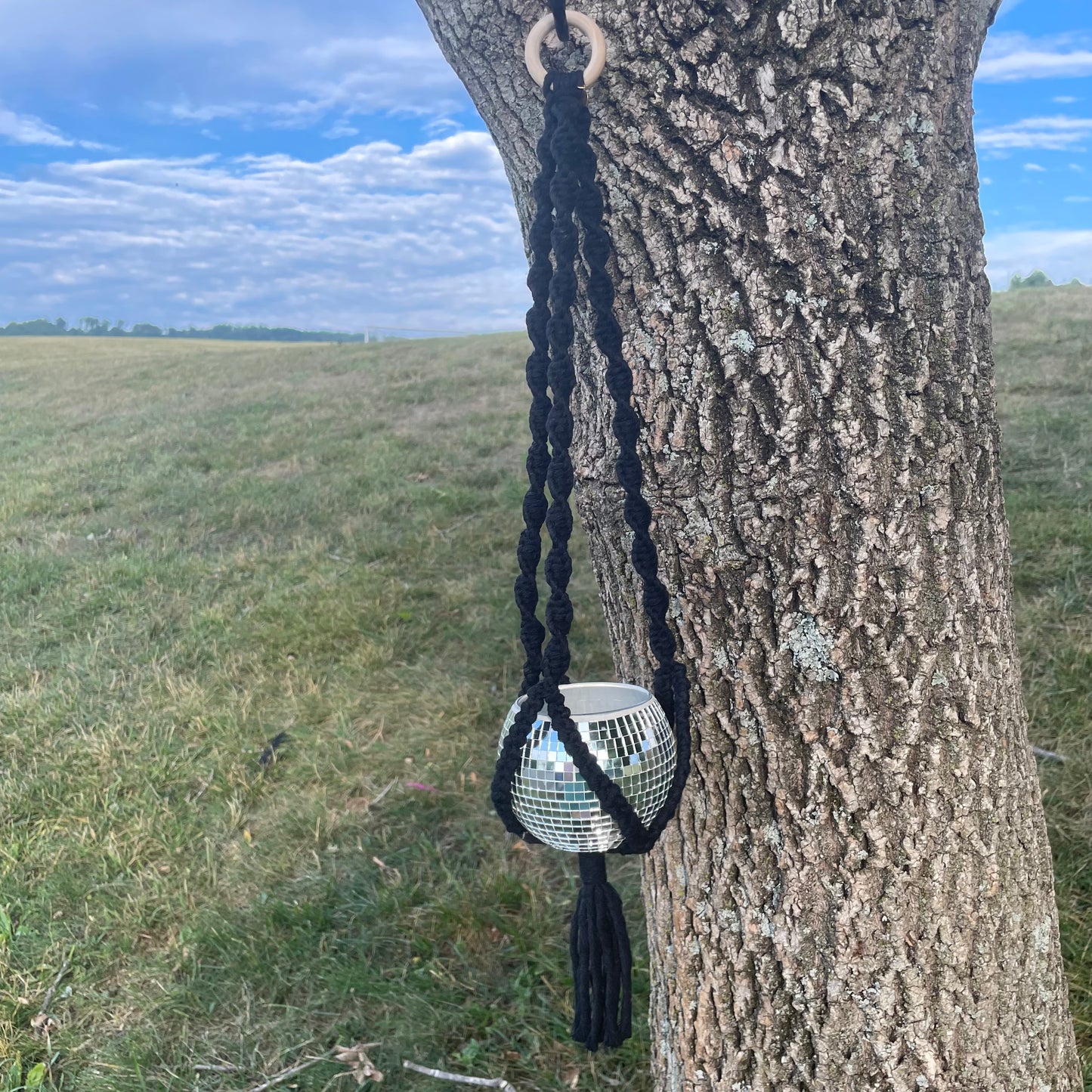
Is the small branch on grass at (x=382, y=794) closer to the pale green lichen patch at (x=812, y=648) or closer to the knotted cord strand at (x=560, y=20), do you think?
the pale green lichen patch at (x=812, y=648)

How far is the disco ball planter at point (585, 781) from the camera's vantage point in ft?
4.03

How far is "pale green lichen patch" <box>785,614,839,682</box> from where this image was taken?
1405 mm

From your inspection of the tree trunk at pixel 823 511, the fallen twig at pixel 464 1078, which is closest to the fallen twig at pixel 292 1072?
the fallen twig at pixel 464 1078

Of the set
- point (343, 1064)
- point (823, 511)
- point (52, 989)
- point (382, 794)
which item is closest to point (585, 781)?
point (823, 511)

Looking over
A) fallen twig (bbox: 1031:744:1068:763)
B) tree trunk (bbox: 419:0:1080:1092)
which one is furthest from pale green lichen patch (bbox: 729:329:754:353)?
fallen twig (bbox: 1031:744:1068:763)

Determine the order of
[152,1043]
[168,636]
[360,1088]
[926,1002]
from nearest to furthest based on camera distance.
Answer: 1. [926,1002]
2. [360,1088]
3. [152,1043]
4. [168,636]

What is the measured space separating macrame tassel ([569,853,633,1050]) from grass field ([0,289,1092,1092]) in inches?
28.0

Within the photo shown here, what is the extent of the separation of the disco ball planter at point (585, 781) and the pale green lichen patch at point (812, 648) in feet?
0.88

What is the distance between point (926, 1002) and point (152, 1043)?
2096 millimetres

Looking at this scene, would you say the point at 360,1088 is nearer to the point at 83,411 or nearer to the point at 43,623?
the point at 43,623

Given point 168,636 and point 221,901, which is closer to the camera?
point 221,901

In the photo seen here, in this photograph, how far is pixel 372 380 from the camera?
38.9ft

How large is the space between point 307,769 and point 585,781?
2.56 metres

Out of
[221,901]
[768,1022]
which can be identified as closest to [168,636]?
[221,901]
